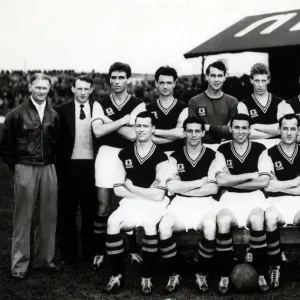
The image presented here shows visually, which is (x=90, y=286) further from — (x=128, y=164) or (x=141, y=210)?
(x=128, y=164)

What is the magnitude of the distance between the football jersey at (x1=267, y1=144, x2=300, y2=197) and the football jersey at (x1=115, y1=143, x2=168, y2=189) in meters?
0.94

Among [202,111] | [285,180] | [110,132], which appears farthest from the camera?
[202,111]

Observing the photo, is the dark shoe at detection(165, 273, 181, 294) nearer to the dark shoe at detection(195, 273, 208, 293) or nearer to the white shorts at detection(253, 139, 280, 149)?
the dark shoe at detection(195, 273, 208, 293)

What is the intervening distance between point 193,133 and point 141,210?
2.49 feet

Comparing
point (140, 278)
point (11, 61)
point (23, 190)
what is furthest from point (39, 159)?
point (11, 61)

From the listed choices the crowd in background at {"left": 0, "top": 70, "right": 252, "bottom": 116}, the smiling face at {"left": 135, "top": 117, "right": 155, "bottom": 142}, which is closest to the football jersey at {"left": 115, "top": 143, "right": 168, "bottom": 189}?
the smiling face at {"left": 135, "top": 117, "right": 155, "bottom": 142}

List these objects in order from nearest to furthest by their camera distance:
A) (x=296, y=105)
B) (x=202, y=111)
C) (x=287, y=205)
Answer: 1. (x=287, y=205)
2. (x=202, y=111)
3. (x=296, y=105)

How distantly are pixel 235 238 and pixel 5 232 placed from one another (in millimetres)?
2944

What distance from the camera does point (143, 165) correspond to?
4090mm

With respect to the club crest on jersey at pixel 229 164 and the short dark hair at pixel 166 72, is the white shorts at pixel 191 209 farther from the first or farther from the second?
the short dark hair at pixel 166 72

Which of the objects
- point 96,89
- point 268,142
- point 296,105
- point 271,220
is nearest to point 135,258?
point 271,220

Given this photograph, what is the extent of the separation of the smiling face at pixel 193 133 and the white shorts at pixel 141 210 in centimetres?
54

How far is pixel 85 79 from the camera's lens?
14.6 feet

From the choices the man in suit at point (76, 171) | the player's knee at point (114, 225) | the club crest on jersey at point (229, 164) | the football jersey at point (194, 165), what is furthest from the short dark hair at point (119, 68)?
the player's knee at point (114, 225)
